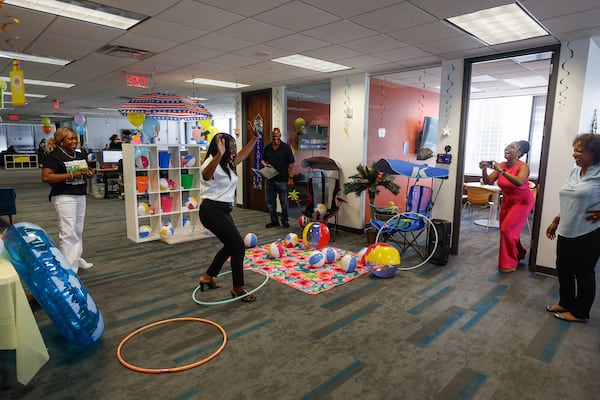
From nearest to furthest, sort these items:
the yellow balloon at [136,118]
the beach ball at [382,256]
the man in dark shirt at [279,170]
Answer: the beach ball at [382,256]
the yellow balloon at [136,118]
the man in dark shirt at [279,170]

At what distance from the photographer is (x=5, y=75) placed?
23.1ft

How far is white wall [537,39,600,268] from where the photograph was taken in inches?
160

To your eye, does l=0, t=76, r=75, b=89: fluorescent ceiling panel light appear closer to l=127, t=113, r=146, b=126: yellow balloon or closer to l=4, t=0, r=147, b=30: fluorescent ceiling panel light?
l=127, t=113, r=146, b=126: yellow balloon

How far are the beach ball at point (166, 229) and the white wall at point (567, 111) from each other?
5265 mm

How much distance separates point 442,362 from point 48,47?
590 cm

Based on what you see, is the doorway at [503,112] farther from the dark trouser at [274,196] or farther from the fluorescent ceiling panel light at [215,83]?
the fluorescent ceiling panel light at [215,83]

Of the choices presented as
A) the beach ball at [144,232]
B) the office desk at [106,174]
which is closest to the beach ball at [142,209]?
the beach ball at [144,232]

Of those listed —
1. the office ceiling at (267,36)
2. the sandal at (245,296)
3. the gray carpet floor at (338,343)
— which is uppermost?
the office ceiling at (267,36)

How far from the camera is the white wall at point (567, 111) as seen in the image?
4.07 m

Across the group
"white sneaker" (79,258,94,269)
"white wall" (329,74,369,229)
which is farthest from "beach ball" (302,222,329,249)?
"white sneaker" (79,258,94,269)

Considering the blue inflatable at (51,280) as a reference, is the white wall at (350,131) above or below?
above

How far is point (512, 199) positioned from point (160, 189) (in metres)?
5.08

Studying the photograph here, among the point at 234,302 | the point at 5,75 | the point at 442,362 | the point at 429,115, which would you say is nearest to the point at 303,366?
the point at 442,362

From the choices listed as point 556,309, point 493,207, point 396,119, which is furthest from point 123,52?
point 493,207
